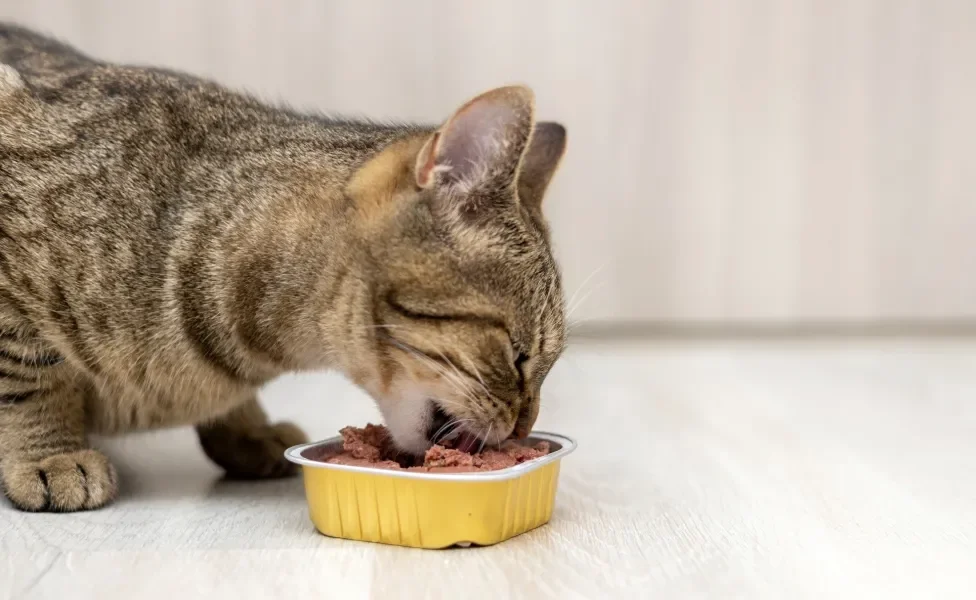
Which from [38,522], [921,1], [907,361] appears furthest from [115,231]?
[921,1]

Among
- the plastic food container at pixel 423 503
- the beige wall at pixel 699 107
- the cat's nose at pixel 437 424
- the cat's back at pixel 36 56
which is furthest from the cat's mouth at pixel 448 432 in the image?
the beige wall at pixel 699 107

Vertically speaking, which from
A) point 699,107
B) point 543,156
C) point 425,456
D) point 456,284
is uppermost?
point 699,107

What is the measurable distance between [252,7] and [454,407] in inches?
86.5

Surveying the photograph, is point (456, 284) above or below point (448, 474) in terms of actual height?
above

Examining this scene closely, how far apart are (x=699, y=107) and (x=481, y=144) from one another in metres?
2.18

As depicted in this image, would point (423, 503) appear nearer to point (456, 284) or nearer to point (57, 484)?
point (456, 284)

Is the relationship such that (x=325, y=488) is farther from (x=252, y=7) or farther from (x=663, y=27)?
(x=663, y=27)

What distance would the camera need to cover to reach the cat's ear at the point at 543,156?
1552 millimetres

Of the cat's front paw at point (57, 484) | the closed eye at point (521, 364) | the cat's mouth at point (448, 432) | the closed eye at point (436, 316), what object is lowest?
the cat's front paw at point (57, 484)

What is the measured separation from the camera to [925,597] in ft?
3.56

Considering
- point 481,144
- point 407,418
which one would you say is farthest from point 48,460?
point 481,144

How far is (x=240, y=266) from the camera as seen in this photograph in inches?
55.0

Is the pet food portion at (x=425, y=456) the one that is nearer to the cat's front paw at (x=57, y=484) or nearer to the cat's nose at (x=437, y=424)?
the cat's nose at (x=437, y=424)

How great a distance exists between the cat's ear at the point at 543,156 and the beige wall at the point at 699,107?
162cm
